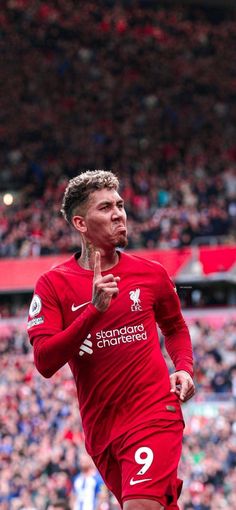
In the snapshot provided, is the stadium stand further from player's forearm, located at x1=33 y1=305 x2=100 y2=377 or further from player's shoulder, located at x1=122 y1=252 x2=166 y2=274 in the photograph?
player's forearm, located at x1=33 y1=305 x2=100 y2=377

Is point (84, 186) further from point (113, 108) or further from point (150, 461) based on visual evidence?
point (113, 108)

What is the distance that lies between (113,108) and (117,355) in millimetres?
28651

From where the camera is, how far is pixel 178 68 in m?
34.3

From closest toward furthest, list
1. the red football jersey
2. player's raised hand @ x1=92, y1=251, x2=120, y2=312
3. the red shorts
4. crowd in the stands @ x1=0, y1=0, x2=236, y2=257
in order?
player's raised hand @ x1=92, y1=251, x2=120, y2=312, the red shorts, the red football jersey, crowd in the stands @ x1=0, y1=0, x2=236, y2=257

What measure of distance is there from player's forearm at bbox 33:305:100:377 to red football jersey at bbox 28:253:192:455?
0.07 feet

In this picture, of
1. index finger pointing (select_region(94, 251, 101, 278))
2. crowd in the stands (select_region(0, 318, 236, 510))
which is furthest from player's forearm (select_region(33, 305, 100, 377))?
crowd in the stands (select_region(0, 318, 236, 510))

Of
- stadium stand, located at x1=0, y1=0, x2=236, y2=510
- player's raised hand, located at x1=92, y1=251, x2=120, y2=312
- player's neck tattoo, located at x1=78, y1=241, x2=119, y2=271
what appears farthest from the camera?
stadium stand, located at x1=0, y1=0, x2=236, y2=510

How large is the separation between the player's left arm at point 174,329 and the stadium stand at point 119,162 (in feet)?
35.4

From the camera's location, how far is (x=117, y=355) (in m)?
4.90

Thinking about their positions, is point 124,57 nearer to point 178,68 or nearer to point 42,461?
point 178,68

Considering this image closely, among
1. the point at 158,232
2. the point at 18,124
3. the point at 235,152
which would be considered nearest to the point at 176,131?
the point at 235,152

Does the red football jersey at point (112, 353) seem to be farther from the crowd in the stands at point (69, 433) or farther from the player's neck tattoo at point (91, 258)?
the crowd in the stands at point (69, 433)

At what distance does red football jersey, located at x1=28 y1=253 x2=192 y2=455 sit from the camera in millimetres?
4863

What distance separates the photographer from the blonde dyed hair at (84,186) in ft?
16.4
